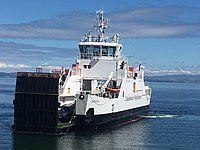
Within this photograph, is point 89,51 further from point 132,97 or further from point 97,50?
point 132,97

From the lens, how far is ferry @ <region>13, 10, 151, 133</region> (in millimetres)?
33656

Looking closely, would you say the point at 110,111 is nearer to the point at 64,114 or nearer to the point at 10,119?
the point at 64,114

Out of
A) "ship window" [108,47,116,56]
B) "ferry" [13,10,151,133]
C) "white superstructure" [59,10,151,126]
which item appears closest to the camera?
"ferry" [13,10,151,133]

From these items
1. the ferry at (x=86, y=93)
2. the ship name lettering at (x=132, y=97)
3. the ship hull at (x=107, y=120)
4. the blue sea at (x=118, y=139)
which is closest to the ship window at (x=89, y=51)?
the ferry at (x=86, y=93)

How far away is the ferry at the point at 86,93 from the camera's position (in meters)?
33.7

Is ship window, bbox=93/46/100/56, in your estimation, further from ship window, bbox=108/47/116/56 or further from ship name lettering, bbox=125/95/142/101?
Result: ship name lettering, bbox=125/95/142/101

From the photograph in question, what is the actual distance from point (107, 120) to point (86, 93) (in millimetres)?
4307

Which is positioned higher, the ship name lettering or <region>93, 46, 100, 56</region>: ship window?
<region>93, 46, 100, 56</region>: ship window

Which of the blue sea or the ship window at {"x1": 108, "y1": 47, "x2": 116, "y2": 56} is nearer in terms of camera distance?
the blue sea

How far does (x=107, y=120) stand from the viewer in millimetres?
37844

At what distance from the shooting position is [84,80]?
4191cm

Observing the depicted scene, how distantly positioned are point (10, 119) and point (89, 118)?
482 inches

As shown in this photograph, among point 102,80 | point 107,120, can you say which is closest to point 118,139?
point 107,120

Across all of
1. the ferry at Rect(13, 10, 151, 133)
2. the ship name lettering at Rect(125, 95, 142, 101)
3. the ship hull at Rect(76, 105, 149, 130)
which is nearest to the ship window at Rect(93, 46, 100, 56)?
the ferry at Rect(13, 10, 151, 133)
